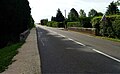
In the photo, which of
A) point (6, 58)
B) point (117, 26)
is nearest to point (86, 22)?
point (117, 26)

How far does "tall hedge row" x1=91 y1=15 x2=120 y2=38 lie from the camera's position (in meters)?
32.6

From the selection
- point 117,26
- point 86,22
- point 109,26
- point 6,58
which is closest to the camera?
point 6,58

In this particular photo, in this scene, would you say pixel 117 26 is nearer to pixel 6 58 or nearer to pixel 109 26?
pixel 109 26

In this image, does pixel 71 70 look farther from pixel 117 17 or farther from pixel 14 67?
pixel 117 17

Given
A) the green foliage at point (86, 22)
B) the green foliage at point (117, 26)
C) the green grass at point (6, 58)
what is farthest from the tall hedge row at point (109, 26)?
the green foliage at point (86, 22)

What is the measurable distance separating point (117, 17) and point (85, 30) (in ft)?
57.1

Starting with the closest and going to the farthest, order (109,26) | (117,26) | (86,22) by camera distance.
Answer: (117,26) → (109,26) → (86,22)

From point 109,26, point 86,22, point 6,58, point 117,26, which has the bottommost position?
point 86,22

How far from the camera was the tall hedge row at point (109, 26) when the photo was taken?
32594 millimetres

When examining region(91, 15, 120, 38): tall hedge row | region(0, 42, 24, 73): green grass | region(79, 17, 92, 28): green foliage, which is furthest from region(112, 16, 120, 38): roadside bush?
region(79, 17, 92, 28): green foliage

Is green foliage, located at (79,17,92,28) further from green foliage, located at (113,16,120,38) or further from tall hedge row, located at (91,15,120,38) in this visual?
green foliage, located at (113,16,120,38)

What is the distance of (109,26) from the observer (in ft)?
116

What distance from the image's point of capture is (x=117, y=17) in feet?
108

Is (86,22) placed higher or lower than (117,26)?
lower
